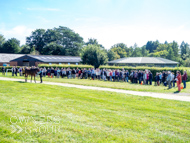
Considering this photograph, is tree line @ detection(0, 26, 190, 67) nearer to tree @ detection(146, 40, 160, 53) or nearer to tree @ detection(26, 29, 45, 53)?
tree @ detection(26, 29, 45, 53)

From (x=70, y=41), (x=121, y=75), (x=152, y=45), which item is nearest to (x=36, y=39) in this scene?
(x=70, y=41)

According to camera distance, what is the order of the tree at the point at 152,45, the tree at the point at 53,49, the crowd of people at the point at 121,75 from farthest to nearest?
the tree at the point at 152,45 < the tree at the point at 53,49 < the crowd of people at the point at 121,75

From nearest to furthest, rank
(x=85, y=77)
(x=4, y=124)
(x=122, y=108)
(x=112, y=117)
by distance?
1. (x=4, y=124)
2. (x=112, y=117)
3. (x=122, y=108)
4. (x=85, y=77)

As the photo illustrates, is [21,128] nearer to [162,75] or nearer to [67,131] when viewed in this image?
[67,131]

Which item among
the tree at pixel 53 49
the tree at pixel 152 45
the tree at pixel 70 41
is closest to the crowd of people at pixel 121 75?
the tree at pixel 53 49

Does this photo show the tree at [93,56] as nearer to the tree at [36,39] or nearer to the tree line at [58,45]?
the tree line at [58,45]

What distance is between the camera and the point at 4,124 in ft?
20.0

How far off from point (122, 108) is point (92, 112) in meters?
1.67

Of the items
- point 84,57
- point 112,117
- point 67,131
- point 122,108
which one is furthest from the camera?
point 84,57

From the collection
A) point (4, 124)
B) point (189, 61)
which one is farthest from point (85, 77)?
point (189, 61)

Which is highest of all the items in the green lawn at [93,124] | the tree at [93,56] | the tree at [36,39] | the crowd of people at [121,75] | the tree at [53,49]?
the tree at [36,39]

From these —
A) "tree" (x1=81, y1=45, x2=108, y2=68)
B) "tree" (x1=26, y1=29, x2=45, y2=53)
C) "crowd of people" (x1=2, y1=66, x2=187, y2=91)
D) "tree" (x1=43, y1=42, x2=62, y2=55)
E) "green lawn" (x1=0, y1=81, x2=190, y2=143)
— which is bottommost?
"green lawn" (x1=0, y1=81, x2=190, y2=143)

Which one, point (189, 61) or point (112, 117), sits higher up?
point (189, 61)

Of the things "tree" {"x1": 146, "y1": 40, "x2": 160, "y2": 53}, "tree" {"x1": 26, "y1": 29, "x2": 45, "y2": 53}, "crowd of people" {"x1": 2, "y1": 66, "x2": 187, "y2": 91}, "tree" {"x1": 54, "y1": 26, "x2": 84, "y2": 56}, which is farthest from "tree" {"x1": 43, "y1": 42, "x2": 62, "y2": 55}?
"tree" {"x1": 146, "y1": 40, "x2": 160, "y2": 53}
